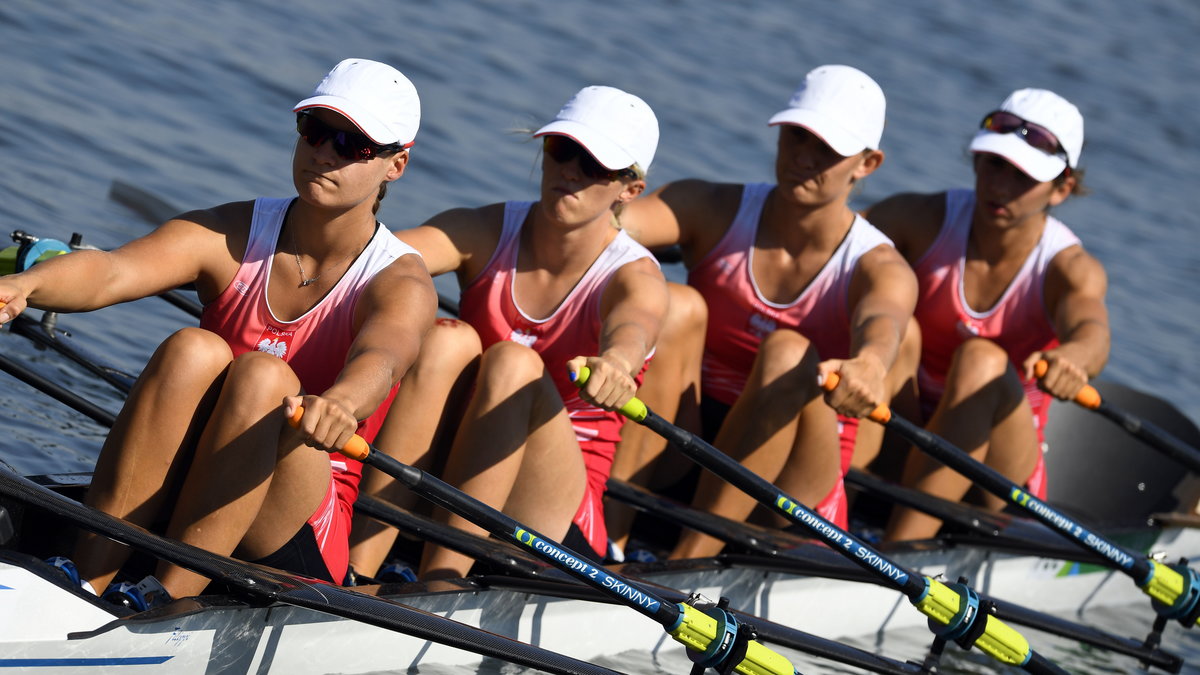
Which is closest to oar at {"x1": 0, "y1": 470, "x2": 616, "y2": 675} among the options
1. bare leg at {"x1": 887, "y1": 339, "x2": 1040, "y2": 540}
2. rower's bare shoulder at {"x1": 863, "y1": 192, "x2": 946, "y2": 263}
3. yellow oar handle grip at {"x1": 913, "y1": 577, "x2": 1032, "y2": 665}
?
yellow oar handle grip at {"x1": 913, "y1": 577, "x2": 1032, "y2": 665}

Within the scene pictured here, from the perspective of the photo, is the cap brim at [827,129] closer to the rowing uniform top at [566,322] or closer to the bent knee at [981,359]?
the rowing uniform top at [566,322]

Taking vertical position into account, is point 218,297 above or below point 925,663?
above

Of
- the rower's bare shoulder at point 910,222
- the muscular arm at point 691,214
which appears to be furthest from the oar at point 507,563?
the rower's bare shoulder at point 910,222

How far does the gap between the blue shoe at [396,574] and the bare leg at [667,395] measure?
971 millimetres

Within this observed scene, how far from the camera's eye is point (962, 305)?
228 inches

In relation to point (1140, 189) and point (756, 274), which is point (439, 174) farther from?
point (1140, 189)

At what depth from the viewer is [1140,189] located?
14.1 m

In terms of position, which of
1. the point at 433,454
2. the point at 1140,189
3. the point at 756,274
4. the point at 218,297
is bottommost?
the point at 433,454

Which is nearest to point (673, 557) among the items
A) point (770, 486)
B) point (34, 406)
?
point (770, 486)

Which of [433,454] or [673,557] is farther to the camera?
[673,557]

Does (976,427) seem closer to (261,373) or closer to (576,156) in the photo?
(576,156)

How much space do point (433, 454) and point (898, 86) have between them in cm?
1143

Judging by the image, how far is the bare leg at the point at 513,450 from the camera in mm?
4074

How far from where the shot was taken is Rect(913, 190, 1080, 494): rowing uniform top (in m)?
5.79
